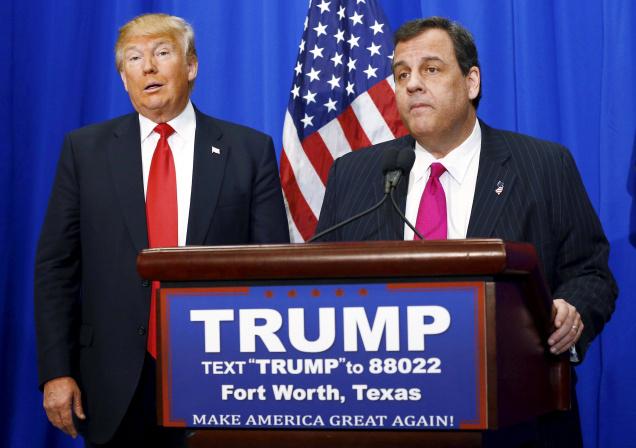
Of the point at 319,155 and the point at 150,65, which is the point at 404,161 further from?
A: the point at 319,155

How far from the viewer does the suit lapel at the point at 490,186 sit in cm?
191

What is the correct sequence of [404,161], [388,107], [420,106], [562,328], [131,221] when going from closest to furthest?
1. [562,328]
2. [404,161]
3. [420,106]
4. [131,221]
5. [388,107]

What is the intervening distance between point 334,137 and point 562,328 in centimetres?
162

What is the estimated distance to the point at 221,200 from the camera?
234cm

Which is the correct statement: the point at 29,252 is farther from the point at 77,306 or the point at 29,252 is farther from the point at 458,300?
the point at 458,300

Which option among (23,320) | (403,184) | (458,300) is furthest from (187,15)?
(458,300)

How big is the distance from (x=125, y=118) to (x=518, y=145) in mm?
1062

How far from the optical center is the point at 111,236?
2.29 meters

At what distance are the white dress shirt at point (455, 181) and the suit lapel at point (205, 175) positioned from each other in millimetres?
527

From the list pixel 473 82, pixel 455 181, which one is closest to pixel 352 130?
pixel 473 82

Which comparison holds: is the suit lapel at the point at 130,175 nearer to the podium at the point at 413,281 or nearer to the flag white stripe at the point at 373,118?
the flag white stripe at the point at 373,118

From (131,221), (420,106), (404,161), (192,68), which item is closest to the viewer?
(404,161)

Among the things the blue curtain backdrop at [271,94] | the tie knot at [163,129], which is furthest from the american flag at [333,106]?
the tie knot at [163,129]

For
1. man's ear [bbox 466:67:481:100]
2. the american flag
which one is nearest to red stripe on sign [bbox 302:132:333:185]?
the american flag
